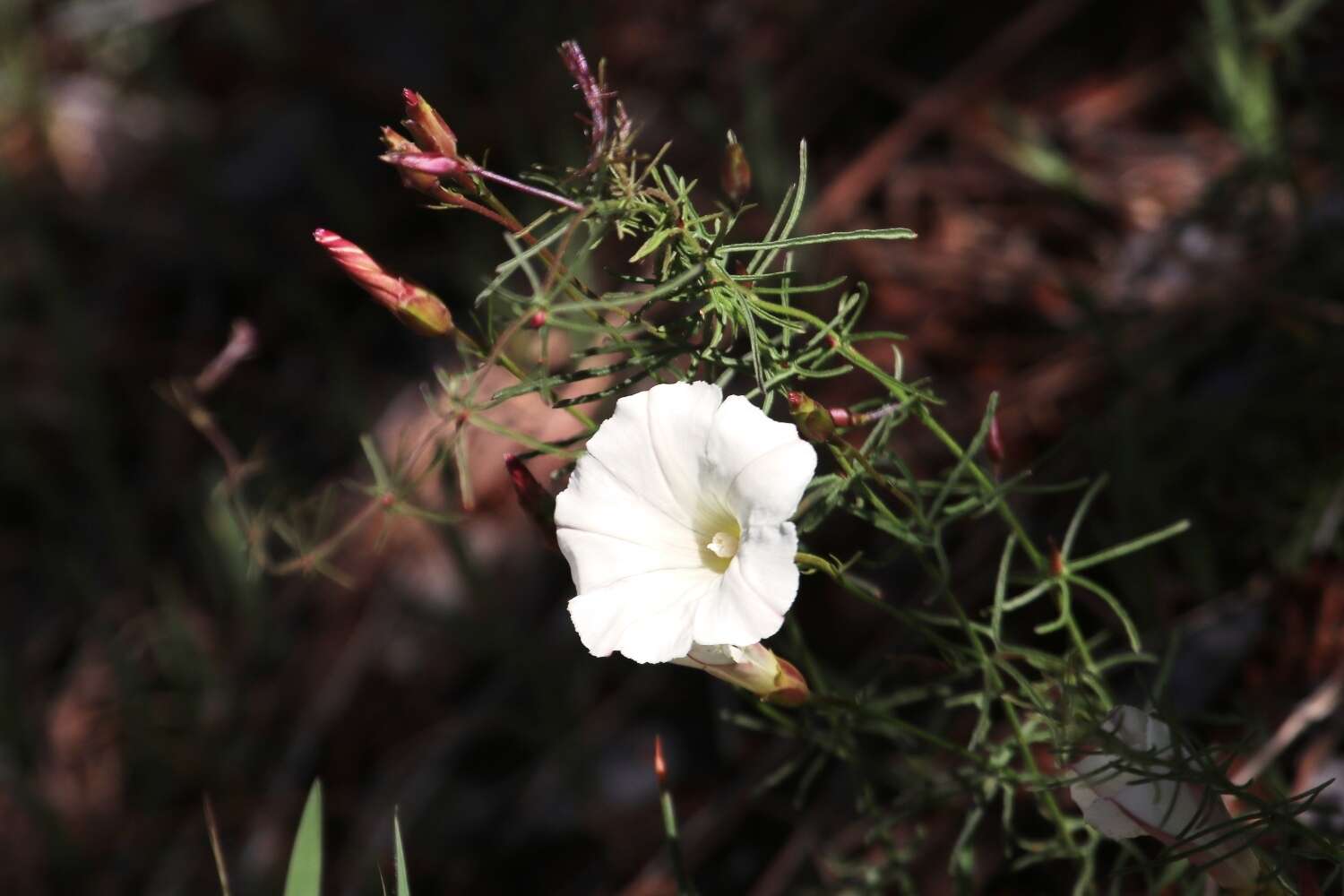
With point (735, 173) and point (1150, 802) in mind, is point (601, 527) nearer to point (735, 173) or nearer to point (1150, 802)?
point (735, 173)

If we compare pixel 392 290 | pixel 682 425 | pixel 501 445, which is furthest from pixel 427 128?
pixel 501 445

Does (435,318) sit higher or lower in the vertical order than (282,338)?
higher

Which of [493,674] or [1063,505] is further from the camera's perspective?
[493,674]

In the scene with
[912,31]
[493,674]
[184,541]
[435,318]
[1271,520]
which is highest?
[435,318]

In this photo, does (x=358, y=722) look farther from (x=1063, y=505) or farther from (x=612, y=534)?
(x=612, y=534)

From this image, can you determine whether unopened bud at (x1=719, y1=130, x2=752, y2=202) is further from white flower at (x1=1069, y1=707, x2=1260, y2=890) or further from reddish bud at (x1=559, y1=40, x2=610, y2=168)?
white flower at (x1=1069, y1=707, x2=1260, y2=890)

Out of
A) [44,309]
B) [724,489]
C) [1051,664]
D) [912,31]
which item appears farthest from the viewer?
[44,309]

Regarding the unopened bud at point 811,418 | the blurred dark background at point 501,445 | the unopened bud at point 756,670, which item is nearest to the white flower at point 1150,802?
the unopened bud at point 756,670

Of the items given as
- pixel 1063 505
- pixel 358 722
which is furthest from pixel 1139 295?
pixel 358 722
